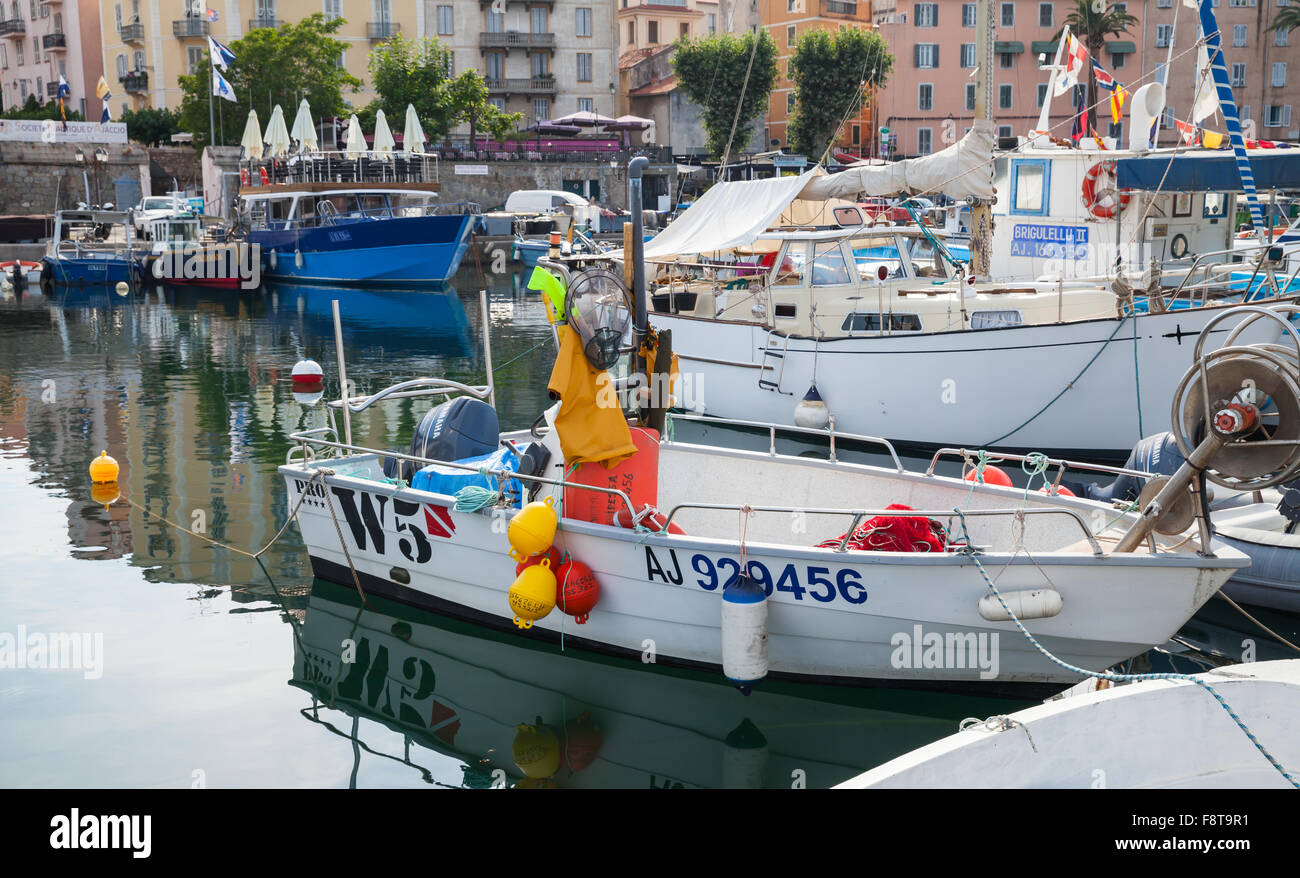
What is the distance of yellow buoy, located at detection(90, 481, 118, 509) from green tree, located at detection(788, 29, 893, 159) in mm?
44885

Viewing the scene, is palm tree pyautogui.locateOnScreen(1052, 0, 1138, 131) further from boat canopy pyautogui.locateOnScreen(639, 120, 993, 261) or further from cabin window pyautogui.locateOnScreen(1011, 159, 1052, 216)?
boat canopy pyautogui.locateOnScreen(639, 120, 993, 261)

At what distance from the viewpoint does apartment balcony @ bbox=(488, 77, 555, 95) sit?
206 ft

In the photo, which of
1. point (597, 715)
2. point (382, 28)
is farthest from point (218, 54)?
point (597, 715)

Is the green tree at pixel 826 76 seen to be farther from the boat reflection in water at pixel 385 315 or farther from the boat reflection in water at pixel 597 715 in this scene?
the boat reflection in water at pixel 597 715

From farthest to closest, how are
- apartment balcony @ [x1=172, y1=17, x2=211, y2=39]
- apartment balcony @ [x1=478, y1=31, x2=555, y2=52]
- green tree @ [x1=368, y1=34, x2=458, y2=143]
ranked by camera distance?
apartment balcony @ [x1=478, y1=31, x2=555, y2=52] < apartment balcony @ [x1=172, y1=17, x2=211, y2=39] < green tree @ [x1=368, y1=34, x2=458, y2=143]

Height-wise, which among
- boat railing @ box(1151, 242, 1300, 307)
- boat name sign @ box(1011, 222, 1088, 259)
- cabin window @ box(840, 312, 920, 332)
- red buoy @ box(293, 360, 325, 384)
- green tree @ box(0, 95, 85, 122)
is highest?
green tree @ box(0, 95, 85, 122)

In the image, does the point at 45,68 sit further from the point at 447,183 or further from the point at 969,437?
the point at 969,437

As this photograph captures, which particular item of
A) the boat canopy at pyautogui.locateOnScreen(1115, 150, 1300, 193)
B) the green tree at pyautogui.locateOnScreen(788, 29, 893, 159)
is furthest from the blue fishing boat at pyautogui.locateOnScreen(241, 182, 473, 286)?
the boat canopy at pyautogui.locateOnScreen(1115, 150, 1300, 193)

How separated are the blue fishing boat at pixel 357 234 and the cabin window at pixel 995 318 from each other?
26.0 m

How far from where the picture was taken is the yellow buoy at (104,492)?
43.9 ft

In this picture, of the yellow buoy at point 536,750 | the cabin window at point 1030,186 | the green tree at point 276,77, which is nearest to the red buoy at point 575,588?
the yellow buoy at point 536,750

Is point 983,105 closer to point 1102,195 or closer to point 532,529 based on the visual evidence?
point 1102,195

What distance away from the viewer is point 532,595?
26.9 ft

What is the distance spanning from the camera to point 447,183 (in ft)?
177
